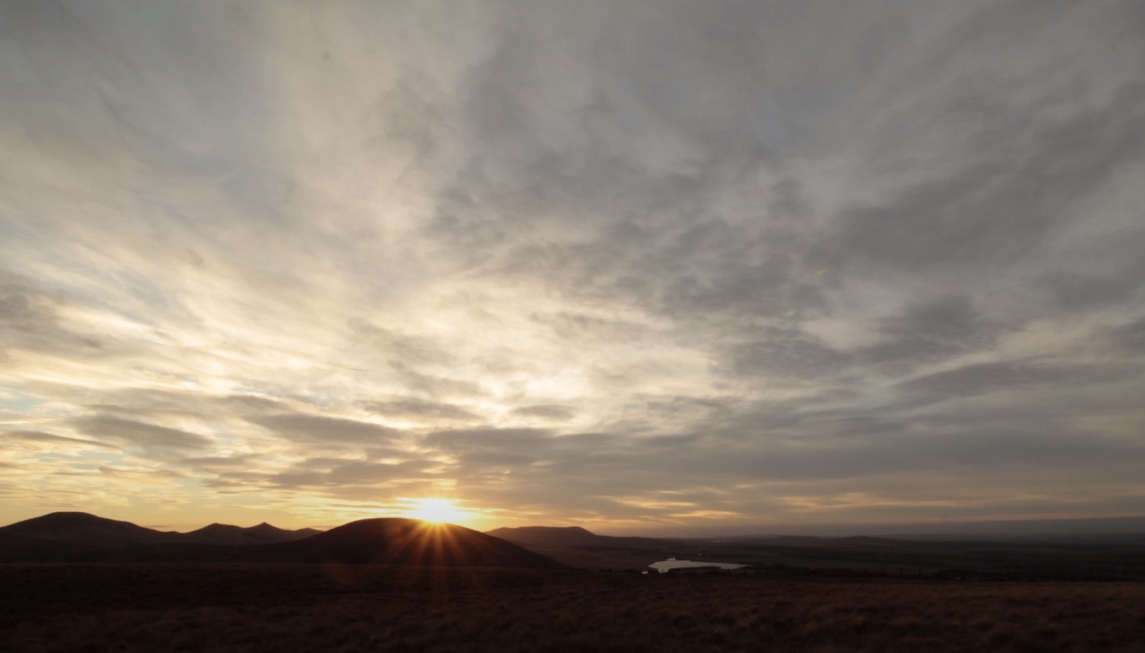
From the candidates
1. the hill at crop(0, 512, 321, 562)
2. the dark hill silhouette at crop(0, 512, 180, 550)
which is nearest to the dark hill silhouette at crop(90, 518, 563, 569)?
the hill at crop(0, 512, 321, 562)

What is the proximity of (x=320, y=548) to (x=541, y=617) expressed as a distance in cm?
7432

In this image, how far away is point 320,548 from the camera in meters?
86.7

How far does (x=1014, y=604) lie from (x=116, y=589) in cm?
4603

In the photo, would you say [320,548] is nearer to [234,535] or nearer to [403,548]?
Answer: [403,548]

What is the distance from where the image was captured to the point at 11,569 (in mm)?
37312

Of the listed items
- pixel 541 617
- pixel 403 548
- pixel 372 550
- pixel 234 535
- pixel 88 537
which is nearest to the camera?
pixel 541 617

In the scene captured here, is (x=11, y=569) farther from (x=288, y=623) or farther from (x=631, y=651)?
(x=631, y=651)

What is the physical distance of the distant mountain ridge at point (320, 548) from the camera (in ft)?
257

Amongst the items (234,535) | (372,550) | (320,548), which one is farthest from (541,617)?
(234,535)

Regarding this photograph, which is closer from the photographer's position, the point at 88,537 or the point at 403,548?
the point at 403,548

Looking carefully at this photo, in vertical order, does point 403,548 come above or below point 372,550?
above

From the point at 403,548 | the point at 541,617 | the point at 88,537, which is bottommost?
the point at 541,617

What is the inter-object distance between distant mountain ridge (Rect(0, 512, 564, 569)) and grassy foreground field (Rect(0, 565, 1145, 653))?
43.5m

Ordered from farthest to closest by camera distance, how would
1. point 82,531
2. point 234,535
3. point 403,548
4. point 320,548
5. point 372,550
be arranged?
point 234,535
point 82,531
point 403,548
point 320,548
point 372,550
